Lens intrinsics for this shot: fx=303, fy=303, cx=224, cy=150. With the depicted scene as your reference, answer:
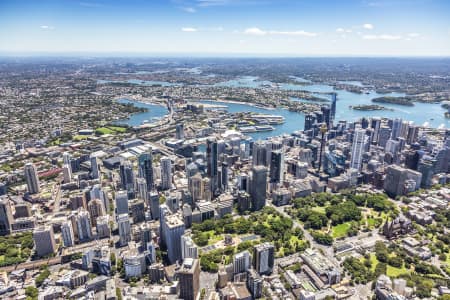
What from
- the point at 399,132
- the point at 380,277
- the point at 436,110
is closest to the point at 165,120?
the point at 399,132

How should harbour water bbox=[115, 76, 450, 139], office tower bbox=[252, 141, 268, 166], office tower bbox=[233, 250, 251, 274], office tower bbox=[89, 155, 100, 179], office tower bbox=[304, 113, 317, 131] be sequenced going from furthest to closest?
1. harbour water bbox=[115, 76, 450, 139]
2. office tower bbox=[304, 113, 317, 131]
3. office tower bbox=[252, 141, 268, 166]
4. office tower bbox=[89, 155, 100, 179]
5. office tower bbox=[233, 250, 251, 274]

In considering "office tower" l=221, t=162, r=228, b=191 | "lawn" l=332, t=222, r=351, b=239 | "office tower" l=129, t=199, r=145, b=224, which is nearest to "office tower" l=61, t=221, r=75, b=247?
"office tower" l=129, t=199, r=145, b=224

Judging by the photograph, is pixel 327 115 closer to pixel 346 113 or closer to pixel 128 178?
pixel 346 113

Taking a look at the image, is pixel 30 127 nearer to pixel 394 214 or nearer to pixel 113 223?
pixel 113 223

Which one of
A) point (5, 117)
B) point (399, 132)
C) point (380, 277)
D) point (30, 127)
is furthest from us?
point (5, 117)

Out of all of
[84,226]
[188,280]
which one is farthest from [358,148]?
[84,226]

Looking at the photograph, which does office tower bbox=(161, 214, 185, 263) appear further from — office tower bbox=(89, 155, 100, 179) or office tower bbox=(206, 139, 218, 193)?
office tower bbox=(89, 155, 100, 179)

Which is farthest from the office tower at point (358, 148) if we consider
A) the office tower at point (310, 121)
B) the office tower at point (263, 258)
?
the office tower at point (263, 258)
